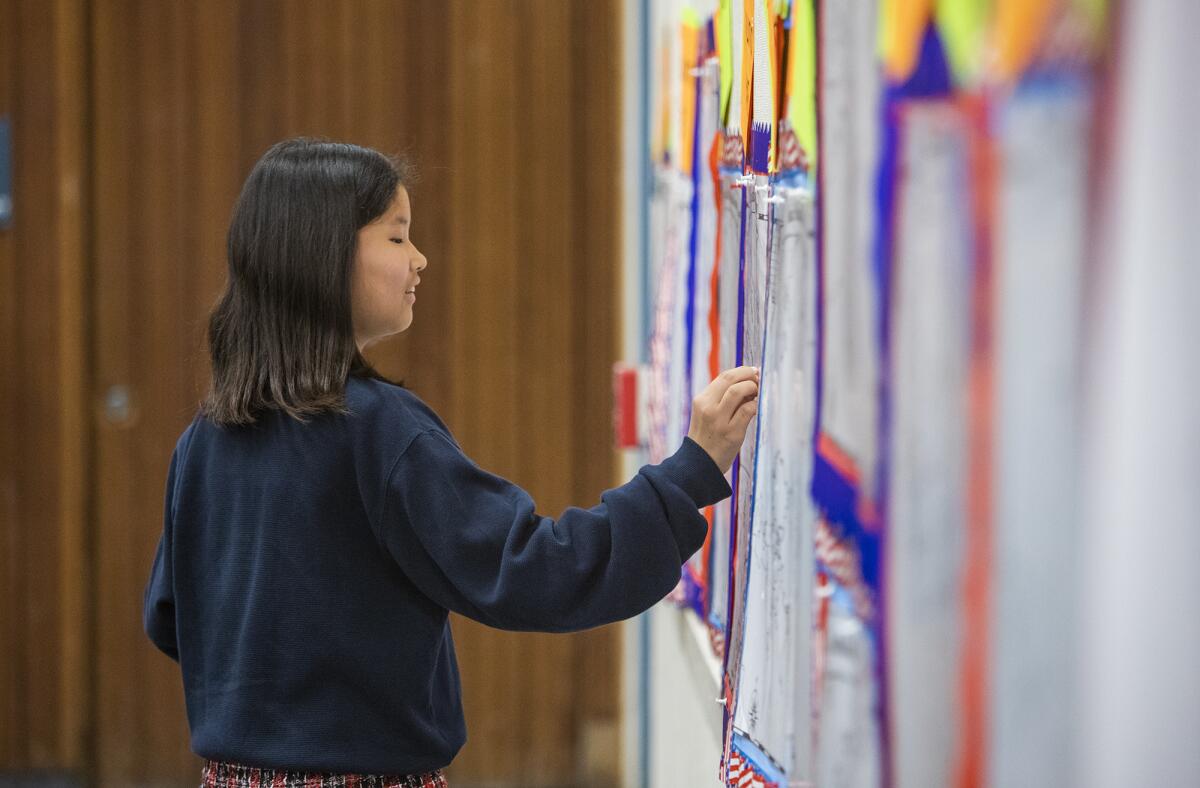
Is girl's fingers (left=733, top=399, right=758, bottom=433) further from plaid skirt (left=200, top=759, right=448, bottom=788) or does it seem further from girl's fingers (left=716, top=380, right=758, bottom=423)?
plaid skirt (left=200, top=759, right=448, bottom=788)

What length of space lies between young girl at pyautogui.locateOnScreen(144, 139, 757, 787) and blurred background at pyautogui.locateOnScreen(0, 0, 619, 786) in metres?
1.51

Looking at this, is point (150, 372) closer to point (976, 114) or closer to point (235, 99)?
point (235, 99)

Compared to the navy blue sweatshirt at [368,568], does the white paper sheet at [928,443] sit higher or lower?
higher

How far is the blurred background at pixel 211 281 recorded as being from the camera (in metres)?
2.70

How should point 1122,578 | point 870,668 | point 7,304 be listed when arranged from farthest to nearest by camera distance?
point 7,304
point 870,668
point 1122,578

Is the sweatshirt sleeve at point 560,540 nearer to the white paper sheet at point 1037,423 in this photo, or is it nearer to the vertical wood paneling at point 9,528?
the white paper sheet at point 1037,423

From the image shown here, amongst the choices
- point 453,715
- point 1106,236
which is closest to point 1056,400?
point 1106,236

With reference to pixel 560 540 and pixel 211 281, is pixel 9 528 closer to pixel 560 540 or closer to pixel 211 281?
pixel 211 281

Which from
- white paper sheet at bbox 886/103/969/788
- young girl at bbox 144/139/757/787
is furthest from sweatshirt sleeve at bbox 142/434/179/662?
white paper sheet at bbox 886/103/969/788

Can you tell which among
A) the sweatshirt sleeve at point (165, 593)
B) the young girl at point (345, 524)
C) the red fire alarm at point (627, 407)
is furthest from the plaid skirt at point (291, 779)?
the red fire alarm at point (627, 407)

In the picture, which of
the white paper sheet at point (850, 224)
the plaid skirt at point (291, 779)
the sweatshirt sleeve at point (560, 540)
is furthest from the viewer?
the plaid skirt at point (291, 779)

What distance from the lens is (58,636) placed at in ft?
8.93

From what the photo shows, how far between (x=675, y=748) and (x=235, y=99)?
1.50 m

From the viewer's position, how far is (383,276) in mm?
1213
